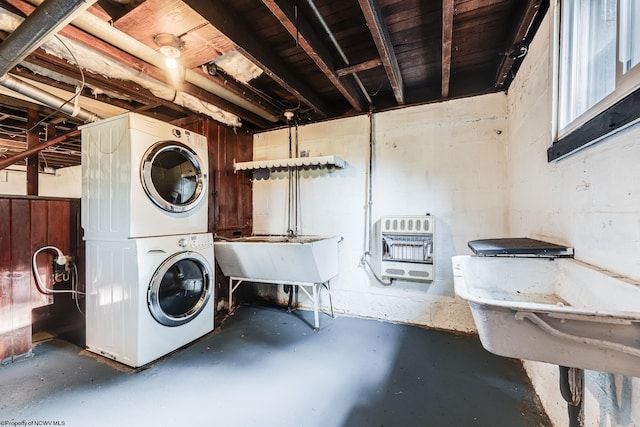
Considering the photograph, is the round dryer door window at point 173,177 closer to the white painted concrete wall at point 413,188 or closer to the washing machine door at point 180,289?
the washing machine door at point 180,289

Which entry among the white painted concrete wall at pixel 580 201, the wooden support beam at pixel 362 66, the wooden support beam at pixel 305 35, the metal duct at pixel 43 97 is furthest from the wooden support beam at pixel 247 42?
the white painted concrete wall at pixel 580 201

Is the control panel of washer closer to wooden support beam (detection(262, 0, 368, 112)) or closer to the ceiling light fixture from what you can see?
the ceiling light fixture

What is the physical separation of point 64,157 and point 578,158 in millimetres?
7184

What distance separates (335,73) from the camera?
207 cm

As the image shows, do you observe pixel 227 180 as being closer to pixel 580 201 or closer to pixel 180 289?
pixel 180 289

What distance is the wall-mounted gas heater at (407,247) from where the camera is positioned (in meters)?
2.40

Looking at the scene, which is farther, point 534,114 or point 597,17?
point 534,114

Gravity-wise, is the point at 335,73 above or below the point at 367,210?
above

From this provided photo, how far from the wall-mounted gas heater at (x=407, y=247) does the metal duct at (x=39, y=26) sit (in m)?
2.48

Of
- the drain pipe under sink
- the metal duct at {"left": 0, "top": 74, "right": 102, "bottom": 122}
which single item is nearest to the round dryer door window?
the metal duct at {"left": 0, "top": 74, "right": 102, "bottom": 122}

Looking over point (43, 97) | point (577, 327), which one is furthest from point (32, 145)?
point (577, 327)

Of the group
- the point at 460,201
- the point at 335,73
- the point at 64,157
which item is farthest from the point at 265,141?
the point at 64,157

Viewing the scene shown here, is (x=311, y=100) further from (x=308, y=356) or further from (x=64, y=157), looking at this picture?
(x=64, y=157)

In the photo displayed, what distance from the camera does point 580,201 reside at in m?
1.13
